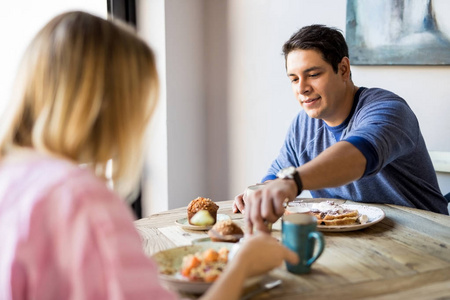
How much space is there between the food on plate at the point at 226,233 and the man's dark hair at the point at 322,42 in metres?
0.97

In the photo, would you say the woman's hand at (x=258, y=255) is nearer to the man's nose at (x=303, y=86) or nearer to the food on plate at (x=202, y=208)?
the food on plate at (x=202, y=208)

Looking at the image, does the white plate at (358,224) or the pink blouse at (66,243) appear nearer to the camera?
the pink blouse at (66,243)

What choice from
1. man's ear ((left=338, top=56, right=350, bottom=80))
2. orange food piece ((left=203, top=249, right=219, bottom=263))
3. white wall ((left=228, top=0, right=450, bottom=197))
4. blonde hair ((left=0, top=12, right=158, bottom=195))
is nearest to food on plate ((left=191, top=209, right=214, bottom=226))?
orange food piece ((left=203, top=249, right=219, bottom=263))

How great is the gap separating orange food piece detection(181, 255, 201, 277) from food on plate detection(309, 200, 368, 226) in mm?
521

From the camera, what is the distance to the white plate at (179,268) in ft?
3.30

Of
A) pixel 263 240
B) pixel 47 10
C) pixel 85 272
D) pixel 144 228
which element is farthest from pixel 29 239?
pixel 47 10

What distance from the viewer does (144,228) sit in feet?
5.08

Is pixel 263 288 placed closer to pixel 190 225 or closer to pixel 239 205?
pixel 190 225

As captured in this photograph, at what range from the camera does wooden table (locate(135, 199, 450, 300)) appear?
1.04 m

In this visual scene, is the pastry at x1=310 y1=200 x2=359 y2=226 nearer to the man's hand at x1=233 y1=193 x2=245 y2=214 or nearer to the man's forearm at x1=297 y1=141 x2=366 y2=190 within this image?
the man's forearm at x1=297 y1=141 x2=366 y2=190

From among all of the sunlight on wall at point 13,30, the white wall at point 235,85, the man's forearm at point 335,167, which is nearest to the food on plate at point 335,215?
the man's forearm at point 335,167

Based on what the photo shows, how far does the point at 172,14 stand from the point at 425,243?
7.45ft

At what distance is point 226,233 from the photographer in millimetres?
1322

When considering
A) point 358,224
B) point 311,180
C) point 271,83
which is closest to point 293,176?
point 311,180
